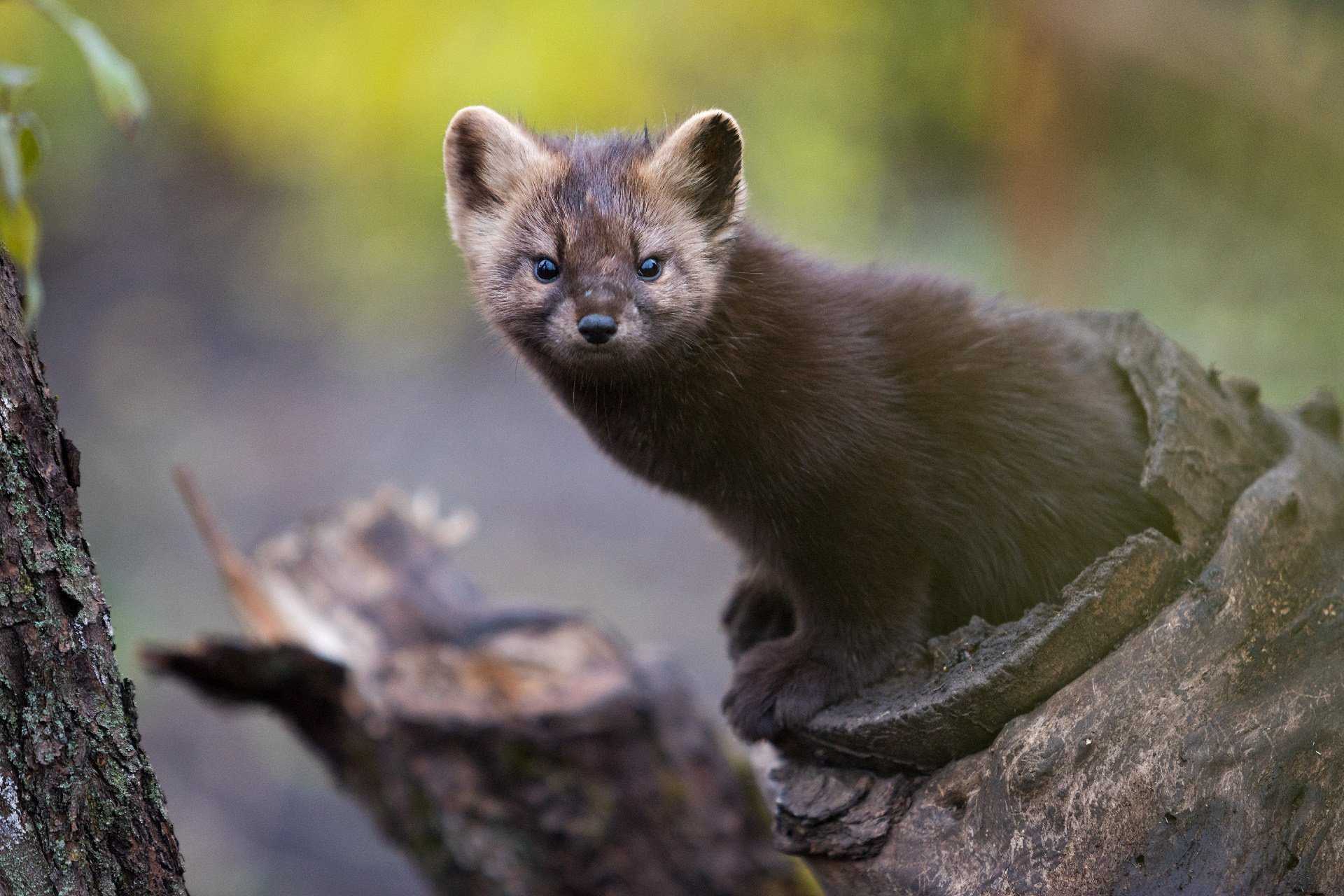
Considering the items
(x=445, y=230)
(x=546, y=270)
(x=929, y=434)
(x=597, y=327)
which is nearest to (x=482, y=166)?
(x=546, y=270)

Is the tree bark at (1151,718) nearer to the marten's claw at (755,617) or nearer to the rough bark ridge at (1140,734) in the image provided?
→ the rough bark ridge at (1140,734)

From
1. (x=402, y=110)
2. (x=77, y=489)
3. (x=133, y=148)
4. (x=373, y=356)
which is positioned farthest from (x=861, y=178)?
(x=77, y=489)

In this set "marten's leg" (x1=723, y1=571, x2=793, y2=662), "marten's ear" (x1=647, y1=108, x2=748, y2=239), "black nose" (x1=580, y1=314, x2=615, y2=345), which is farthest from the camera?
"marten's leg" (x1=723, y1=571, x2=793, y2=662)

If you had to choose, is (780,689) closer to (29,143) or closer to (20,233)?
(20,233)

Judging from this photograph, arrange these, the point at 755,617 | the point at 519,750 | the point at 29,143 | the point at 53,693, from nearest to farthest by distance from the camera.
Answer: the point at 53,693 → the point at 29,143 → the point at 755,617 → the point at 519,750

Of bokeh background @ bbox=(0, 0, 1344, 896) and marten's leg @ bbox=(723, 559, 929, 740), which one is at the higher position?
bokeh background @ bbox=(0, 0, 1344, 896)

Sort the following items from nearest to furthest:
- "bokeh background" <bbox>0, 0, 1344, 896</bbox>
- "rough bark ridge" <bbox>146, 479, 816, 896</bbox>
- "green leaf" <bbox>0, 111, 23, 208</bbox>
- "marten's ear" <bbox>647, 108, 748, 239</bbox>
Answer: "green leaf" <bbox>0, 111, 23, 208</bbox> < "marten's ear" <bbox>647, 108, 748, 239</bbox> < "rough bark ridge" <bbox>146, 479, 816, 896</bbox> < "bokeh background" <bbox>0, 0, 1344, 896</bbox>

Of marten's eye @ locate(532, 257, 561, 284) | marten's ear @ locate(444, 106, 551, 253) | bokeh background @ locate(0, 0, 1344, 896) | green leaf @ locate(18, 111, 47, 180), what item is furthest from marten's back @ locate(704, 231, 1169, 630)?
bokeh background @ locate(0, 0, 1344, 896)

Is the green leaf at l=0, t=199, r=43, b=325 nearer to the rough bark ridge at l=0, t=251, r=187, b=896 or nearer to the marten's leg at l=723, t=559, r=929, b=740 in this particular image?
the rough bark ridge at l=0, t=251, r=187, b=896
